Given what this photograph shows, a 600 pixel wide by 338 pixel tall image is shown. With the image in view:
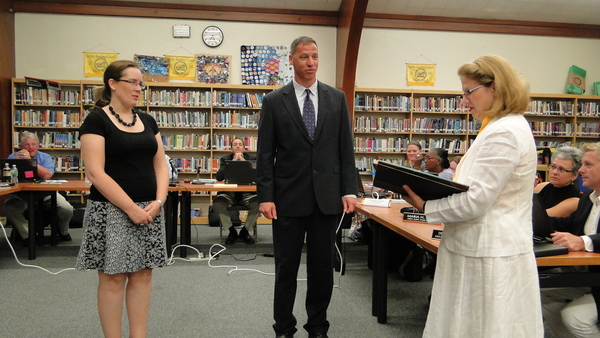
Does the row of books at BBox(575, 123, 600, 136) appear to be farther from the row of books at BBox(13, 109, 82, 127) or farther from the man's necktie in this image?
the row of books at BBox(13, 109, 82, 127)

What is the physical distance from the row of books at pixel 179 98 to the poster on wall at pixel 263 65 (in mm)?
687

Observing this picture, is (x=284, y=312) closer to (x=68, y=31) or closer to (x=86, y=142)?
(x=86, y=142)

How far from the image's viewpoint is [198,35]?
657cm

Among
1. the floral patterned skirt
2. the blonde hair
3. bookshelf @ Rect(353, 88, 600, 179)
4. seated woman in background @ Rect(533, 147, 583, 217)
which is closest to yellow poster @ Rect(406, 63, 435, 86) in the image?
bookshelf @ Rect(353, 88, 600, 179)

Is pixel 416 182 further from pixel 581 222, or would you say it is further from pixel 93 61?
pixel 93 61

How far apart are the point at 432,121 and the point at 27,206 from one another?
570 cm

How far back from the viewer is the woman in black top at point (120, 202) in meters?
1.76

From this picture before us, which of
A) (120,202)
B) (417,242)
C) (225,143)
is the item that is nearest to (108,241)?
(120,202)

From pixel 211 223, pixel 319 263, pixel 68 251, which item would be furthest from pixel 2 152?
pixel 319 263

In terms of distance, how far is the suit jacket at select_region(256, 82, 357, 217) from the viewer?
6.70 feet

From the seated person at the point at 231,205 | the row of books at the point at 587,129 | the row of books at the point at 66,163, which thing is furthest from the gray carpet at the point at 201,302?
the row of books at the point at 587,129

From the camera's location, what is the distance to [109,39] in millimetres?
6453

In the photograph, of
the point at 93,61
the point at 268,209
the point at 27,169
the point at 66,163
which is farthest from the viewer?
the point at 93,61

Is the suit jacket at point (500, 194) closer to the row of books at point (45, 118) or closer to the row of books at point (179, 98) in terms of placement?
the row of books at point (179, 98)
